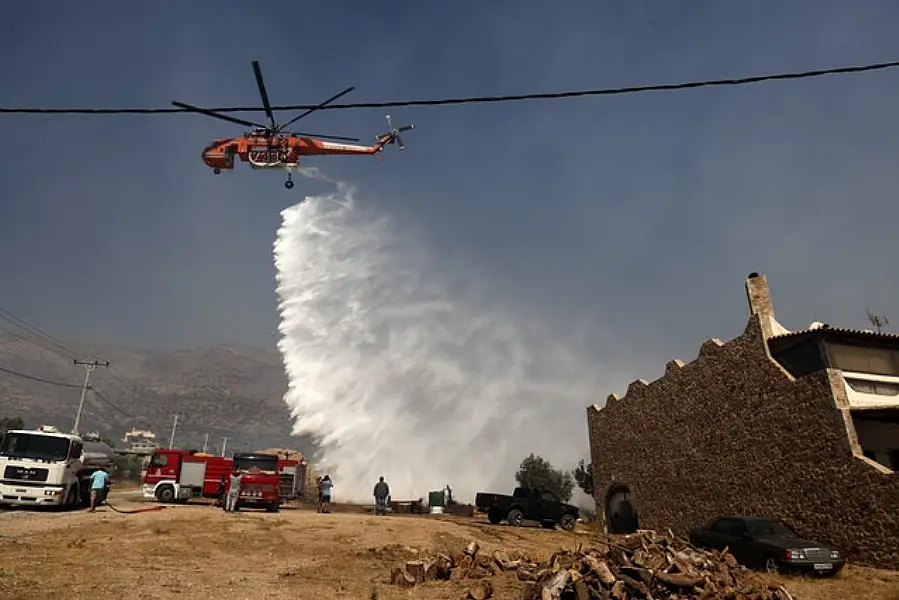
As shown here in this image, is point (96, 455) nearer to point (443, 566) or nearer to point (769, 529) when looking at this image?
point (443, 566)

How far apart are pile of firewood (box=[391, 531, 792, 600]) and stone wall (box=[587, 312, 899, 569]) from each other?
708cm

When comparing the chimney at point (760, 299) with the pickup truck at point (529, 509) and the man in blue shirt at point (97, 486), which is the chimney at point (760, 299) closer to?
the pickup truck at point (529, 509)

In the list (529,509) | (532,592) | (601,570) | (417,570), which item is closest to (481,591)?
(532,592)

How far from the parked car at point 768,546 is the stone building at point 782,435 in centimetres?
199

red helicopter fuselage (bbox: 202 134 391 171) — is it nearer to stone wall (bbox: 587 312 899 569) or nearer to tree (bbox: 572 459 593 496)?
stone wall (bbox: 587 312 899 569)

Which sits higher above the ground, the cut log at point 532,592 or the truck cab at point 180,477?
the truck cab at point 180,477

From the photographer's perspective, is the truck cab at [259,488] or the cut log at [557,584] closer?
the cut log at [557,584]

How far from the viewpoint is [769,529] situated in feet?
52.1

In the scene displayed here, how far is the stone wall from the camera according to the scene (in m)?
16.0

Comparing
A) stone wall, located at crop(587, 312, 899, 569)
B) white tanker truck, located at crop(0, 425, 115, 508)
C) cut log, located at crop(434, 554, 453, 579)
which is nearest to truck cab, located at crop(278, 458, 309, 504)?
white tanker truck, located at crop(0, 425, 115, 508)

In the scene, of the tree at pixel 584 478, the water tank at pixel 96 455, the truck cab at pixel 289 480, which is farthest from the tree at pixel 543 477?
the water tank at pixel 96 455

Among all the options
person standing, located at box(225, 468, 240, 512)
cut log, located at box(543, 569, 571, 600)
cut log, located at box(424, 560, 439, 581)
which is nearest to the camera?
cut log, located at box(543, 569, 571, 600)

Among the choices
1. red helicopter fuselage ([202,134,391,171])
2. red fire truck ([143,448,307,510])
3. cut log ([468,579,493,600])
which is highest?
red helicopter fuselage ([202,134,391,171])

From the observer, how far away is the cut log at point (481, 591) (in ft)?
32.4
